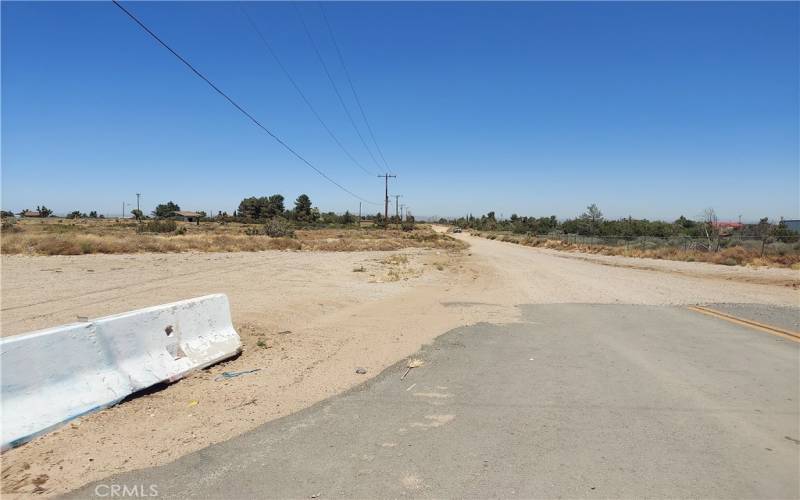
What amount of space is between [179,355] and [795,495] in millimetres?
6211

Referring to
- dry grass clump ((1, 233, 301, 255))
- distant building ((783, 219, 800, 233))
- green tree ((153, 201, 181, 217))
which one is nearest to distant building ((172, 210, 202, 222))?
green tree ((153, 201, 181, 217))

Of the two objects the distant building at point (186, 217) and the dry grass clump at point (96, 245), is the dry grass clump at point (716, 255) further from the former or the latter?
the distant building at point (186, 217)

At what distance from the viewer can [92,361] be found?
4.98m

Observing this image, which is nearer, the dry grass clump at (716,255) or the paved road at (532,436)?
the paved road at (532,436)

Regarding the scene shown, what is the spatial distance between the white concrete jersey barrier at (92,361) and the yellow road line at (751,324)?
1039 cm

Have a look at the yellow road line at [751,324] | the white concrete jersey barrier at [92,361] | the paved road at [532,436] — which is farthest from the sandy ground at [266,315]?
the yellow road line at [751,324]

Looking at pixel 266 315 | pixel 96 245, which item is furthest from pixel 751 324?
pixel 96 245

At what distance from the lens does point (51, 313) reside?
9.77 meters

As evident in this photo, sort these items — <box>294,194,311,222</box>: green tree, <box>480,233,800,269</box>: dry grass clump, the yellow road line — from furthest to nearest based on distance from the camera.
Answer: <box>294,194,311,222</box>: green tree, <box>480,233,800,269</box>: dry grass clump, the yellow road line

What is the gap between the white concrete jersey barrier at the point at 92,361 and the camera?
4270mm

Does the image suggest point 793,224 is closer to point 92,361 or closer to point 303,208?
point 92,361

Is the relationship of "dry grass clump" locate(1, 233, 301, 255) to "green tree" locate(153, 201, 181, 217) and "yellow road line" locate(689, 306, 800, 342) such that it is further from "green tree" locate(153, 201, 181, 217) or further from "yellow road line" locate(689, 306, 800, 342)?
"green tree" locate(153, 201, 181, 217)

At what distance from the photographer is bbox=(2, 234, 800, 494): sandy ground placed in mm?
4281

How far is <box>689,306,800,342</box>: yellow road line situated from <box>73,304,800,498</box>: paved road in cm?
202
